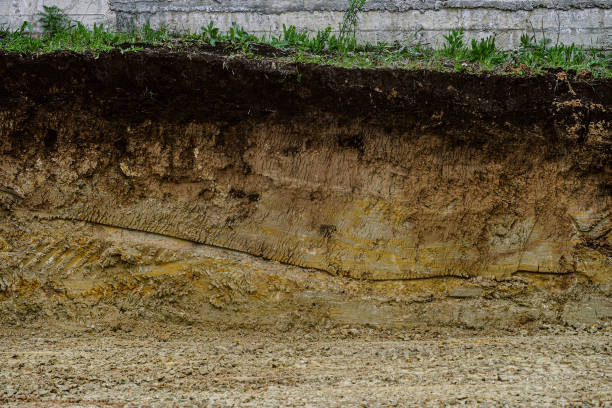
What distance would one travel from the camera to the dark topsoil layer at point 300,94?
13.4ft

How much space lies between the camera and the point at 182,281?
433cm

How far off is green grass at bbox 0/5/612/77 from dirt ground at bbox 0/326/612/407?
6.93 ft

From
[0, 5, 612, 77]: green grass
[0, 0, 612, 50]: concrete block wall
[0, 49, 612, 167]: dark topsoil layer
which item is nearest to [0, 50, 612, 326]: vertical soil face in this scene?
[0, 49, 612, 167]: dark topsoil layer

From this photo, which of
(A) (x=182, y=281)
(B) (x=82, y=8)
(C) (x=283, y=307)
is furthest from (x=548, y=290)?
(B) (x=82, y=8)

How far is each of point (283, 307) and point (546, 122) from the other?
251 centimetres

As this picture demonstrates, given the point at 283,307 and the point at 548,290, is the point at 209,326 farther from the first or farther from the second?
the point at 548,290

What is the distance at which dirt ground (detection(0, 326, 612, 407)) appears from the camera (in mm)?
2788

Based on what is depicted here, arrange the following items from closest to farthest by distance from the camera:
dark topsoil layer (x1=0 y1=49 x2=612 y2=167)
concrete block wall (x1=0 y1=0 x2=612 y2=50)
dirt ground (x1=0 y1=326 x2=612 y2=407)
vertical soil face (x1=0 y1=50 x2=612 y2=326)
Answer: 1. dirt ground (x1=0 y1=326 x2=612 y2=407)
2. dark topsoil layer (x1=0 y1=49 x2=612 y2=167)
3. vertical soil face (x1=0 y1=50 x2=612 y2=326)
4. concrete block wall (x1=0 y1=0 x2=612 y2=50)

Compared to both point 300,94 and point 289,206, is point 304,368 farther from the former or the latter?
point 300,94

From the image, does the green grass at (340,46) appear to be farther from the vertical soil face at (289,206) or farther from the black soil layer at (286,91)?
the vertical soil face at (289,206)

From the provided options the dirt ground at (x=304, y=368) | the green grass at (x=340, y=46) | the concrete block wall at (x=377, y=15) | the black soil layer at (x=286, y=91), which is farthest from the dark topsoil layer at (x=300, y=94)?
the dirt ground at (x=304, y=368)

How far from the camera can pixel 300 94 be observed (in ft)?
13.5

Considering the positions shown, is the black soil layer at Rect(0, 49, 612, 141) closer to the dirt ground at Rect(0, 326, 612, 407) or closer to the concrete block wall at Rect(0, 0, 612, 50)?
the concrete block wall at Rect(0, 0, 612, 50)

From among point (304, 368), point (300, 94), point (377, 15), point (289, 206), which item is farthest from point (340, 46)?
point (304, 368)
